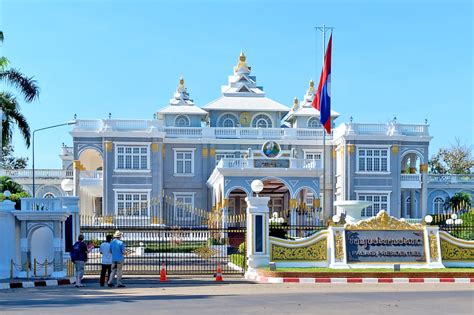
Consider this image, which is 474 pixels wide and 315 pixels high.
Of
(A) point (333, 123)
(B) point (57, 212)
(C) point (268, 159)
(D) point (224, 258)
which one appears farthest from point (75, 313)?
(A) point (333, 123)

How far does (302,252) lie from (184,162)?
28.5m

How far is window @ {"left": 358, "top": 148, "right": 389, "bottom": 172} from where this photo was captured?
52094mm

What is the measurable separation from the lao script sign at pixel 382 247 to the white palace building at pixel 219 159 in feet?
72.8

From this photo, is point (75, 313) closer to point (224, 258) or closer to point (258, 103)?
point (224, 258)

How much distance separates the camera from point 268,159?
4625cm

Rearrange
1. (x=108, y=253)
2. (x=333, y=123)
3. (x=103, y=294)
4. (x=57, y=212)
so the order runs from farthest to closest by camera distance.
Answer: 1. (x=333, y=123)
2. (x=57, y=212)
3. (x=108, y=253)
4. (x=103, y=294)

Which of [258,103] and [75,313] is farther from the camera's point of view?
[258,103]

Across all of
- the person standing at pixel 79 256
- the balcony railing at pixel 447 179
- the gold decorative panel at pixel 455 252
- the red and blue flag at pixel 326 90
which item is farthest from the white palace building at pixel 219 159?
the person standing at pixel 79 256

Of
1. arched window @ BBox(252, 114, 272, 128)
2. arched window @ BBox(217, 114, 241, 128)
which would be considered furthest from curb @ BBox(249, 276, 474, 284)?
arched window @ BBox(252, 114, 272, 128)

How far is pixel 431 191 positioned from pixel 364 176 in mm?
7827

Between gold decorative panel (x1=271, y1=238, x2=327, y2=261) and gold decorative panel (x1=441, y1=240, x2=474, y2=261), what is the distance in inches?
151

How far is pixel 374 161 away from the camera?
52188 mm

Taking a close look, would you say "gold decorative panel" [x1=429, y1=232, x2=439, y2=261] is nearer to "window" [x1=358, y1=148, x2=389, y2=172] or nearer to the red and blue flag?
the red and blue flag

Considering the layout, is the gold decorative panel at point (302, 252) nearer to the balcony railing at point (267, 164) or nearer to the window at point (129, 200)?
the balcony railing at point (267, 164)
